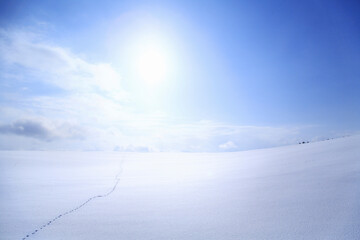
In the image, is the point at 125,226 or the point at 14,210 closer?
the point at 125,226

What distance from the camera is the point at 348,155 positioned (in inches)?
260

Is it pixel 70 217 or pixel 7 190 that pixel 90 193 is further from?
pixel 7 190

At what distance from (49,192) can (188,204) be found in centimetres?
457

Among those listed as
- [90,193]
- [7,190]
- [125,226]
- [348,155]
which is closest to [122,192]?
[90,193]

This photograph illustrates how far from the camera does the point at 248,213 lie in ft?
12.5

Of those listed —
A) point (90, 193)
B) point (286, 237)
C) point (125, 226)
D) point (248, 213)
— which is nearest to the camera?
point (286, 237)

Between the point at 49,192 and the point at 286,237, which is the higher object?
the point at 49,192

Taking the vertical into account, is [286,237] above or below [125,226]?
below

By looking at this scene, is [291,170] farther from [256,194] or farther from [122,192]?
[122,192]

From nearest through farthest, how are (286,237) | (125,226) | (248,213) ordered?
(286,237) < (125,226) < (248,213)

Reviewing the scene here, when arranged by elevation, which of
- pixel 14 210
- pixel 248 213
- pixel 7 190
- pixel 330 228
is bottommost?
pixel 330 228

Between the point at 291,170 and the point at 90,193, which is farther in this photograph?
the point at 291,170

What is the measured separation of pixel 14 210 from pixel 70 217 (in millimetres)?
1570

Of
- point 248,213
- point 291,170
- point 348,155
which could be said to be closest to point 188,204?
point 248,213
